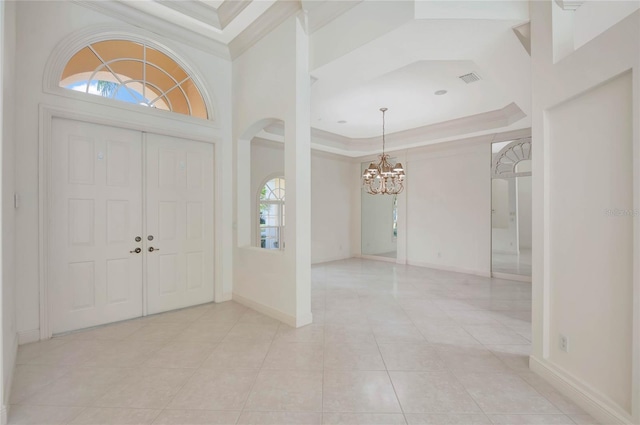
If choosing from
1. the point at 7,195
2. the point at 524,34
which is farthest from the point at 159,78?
the point at 524,34

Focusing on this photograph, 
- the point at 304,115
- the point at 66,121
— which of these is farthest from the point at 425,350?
the point at 66,121

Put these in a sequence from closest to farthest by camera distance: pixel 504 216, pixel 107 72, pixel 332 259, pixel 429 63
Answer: pixel 107 72
pixel 429 63
pixel 504 216
pixel 332 259

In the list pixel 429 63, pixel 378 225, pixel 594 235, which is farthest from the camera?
pixel 378 225

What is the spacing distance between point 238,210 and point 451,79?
3750mm

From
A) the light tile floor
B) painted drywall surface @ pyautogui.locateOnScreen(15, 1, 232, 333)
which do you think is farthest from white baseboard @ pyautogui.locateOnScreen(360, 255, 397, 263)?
painted drywall surface @ pyautogui.locateOnScreen(15, 1, 232, 333)

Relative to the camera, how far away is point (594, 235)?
6.25 feet

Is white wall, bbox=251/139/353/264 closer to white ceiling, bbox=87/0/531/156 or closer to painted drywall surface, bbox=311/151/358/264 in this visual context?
painted drywall surface, bbox=311/151/358/264

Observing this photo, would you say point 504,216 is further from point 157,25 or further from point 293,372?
point 157,25

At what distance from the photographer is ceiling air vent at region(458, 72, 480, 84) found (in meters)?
4.09

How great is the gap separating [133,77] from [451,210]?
262 inches

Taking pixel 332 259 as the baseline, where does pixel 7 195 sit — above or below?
above

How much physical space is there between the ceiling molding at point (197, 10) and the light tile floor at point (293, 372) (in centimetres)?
382

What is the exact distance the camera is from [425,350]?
2.81 m

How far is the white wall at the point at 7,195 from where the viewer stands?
1.94m
